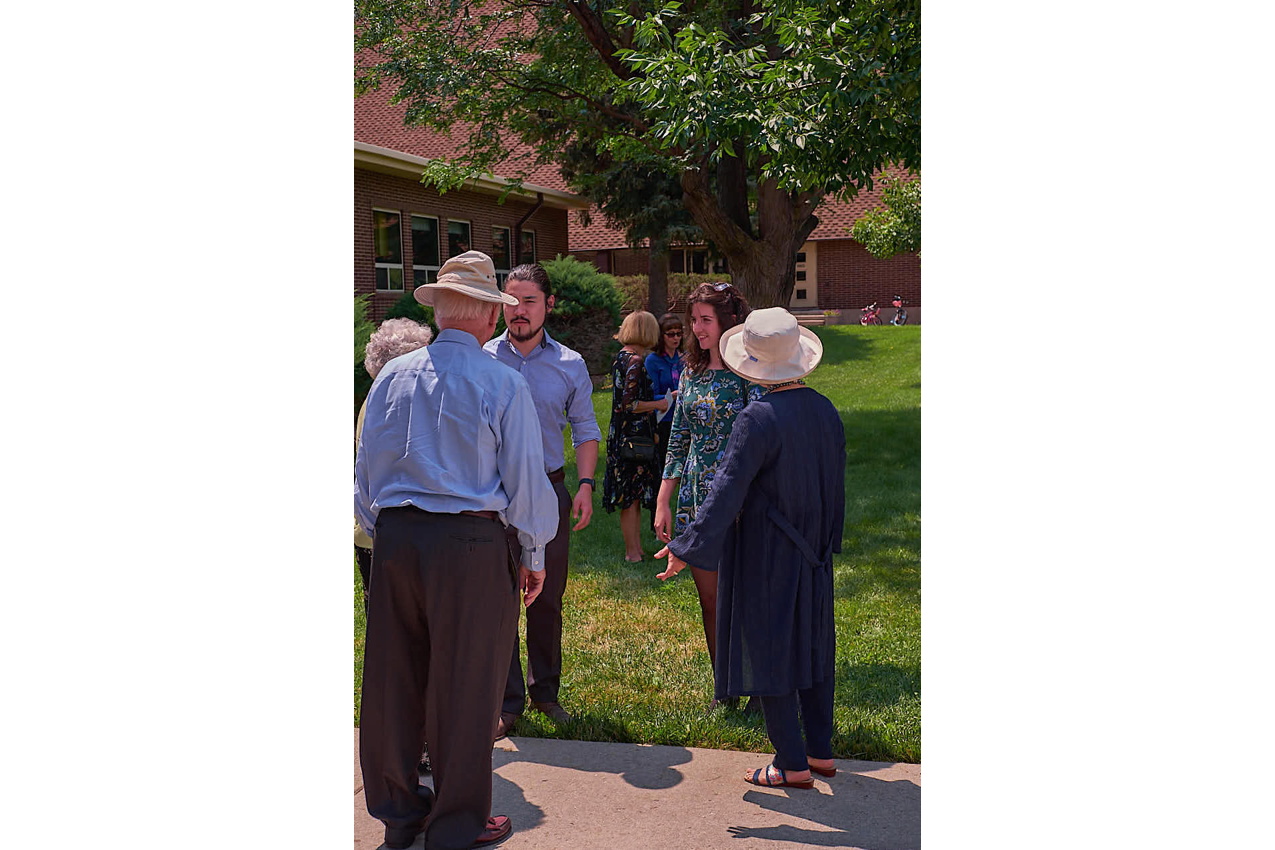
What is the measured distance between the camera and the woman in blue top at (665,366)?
7.45m

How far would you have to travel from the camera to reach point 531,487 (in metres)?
3.50

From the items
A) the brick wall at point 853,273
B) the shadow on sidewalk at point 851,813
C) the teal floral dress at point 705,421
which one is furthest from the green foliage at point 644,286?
the shadow on sidewalk at point 851,813

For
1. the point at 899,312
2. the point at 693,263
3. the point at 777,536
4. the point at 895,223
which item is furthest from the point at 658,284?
the point at 777,536

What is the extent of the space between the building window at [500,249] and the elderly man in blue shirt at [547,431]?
18275 mm

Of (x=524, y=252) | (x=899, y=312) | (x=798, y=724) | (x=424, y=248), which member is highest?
(x=524, y=252)

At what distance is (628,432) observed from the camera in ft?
25.0

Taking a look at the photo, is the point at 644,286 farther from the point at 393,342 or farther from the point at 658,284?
the point at 393,342

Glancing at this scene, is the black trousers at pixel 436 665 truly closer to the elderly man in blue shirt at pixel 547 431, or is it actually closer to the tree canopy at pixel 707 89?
the elderly man in blue shirt at pixel 547 431

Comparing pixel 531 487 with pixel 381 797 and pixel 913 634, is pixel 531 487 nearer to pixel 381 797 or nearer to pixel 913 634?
pixel 381 797

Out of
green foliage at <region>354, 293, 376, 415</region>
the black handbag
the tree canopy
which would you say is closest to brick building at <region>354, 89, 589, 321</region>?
the tree canopy

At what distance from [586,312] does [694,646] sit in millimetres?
14493

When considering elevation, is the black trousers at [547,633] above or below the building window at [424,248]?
below

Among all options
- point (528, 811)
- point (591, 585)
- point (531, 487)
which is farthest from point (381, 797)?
point (591, 585)

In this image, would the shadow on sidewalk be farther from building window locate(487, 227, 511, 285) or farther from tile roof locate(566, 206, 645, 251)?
tile roof locate(566, 206, 645, 251)
